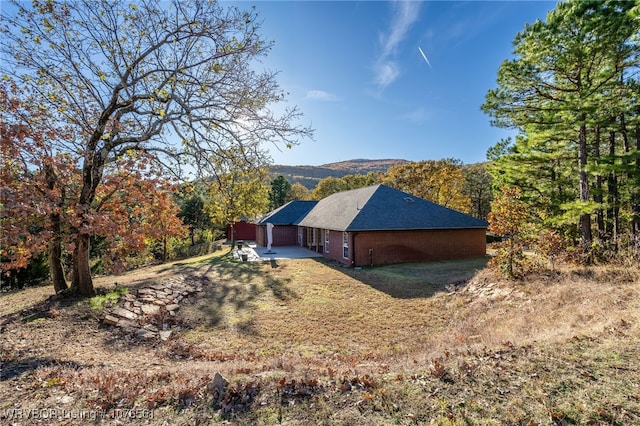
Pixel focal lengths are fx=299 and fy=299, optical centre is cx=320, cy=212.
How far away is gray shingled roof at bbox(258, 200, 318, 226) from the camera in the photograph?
29547 mm

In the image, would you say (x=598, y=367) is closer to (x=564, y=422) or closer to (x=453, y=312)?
(x=564, y=422)

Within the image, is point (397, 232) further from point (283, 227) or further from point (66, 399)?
point (66, 399)

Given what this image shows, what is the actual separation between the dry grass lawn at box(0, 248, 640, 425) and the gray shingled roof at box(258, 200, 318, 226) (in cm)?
1843

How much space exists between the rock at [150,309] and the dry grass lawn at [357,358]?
0.89 metres

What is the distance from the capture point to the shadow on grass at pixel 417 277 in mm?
11594

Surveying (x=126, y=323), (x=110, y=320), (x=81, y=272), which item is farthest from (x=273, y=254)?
(x=110, y=320)

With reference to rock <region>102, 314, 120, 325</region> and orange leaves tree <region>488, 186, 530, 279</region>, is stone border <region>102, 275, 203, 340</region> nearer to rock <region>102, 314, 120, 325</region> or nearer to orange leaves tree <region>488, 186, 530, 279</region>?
rock <region>102, 314, 120, 325</region>

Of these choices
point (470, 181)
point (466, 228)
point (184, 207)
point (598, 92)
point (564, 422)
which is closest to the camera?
point (564, 422)

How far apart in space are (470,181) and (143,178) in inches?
1625

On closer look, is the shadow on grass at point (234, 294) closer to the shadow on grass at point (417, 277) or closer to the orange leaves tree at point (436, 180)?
the shadow on grass at point (417, 277)

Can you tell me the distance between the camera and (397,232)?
17719 millimetres

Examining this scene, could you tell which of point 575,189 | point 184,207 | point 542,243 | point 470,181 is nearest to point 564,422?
point 542,243

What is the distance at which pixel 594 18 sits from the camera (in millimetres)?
8742

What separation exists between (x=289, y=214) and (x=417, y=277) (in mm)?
18769
